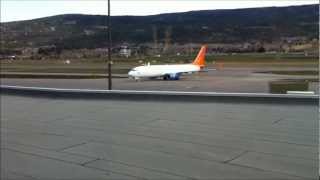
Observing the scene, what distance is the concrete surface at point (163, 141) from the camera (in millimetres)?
3010

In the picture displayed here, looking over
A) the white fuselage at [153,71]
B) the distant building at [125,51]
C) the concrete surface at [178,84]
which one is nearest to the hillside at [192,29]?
the distant building at [125,51]

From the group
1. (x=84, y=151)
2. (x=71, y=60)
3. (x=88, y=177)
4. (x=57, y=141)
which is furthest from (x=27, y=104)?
(x=71, y=60)

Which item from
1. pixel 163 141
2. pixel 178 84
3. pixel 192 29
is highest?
pixel 192 29

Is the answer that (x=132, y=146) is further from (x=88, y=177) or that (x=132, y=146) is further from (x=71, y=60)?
(x=71, y=60)

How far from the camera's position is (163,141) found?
3.88m

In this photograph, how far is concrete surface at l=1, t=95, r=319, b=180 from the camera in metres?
3.01

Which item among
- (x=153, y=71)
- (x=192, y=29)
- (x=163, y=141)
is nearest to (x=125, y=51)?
(x=153, y=71)

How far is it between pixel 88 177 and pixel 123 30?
46.2 meters

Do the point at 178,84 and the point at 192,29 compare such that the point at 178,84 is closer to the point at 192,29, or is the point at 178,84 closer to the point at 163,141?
the point at 163,141

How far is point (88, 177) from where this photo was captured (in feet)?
9.63

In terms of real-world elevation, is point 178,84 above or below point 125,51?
below

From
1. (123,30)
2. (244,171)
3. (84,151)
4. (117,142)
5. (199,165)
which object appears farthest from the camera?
(123,30)

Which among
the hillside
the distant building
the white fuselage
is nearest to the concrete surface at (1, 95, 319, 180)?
the hillside

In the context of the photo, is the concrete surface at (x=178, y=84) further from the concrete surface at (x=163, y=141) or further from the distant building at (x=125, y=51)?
the concrete surface at (x=163, y=141)
